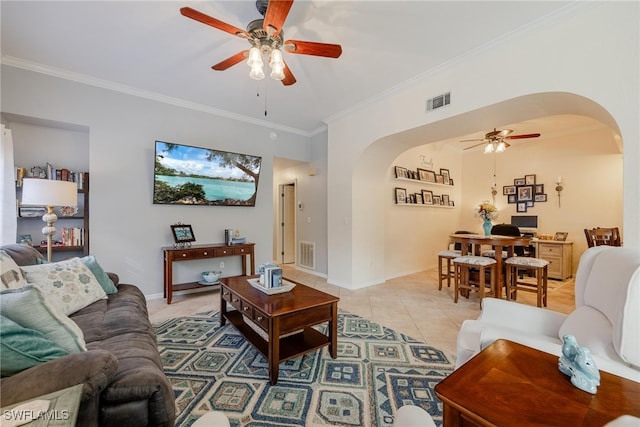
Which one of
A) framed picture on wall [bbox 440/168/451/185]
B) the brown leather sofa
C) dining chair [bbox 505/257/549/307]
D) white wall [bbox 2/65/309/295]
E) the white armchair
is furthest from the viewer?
framed picture on wall [bbox 440/168/451/185]

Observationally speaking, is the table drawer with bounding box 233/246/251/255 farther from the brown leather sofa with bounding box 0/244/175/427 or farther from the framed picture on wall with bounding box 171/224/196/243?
the brown leather sofa with bounding box 0/244/175/427

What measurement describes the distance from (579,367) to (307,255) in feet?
15.3

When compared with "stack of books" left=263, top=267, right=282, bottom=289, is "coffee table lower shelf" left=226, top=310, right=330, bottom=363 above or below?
below

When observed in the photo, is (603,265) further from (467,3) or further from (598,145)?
(598,145)

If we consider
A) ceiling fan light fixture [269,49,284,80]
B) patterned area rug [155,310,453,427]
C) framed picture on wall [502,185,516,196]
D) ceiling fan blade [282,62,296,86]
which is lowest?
patterned area rug [155,310,453,427]

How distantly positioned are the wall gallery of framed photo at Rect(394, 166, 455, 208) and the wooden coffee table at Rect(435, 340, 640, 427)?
4123 mm

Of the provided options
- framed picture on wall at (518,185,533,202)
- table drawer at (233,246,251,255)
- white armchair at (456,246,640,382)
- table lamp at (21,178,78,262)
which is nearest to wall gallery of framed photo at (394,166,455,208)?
framed picture on wall at (518,185,533,202)

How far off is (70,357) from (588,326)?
224 cm

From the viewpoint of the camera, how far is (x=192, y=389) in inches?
68.1

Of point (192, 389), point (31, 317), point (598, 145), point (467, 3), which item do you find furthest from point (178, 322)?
point (598, 145)

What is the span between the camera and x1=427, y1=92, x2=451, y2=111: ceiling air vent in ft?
9.29

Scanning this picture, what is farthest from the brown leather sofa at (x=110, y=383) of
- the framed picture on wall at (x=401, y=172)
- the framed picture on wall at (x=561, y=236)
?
the framed picture on wall at (x=561, y=236)

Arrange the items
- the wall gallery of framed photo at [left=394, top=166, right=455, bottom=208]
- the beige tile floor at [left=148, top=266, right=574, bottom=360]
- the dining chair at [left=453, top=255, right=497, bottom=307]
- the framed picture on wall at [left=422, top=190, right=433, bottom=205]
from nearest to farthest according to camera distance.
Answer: the beige tile floor at [left=148, top=266, right=574, bottom=360]
the dining chair at [left=453, top=255, right=497, bottom=307]
the wall gallery of framed photo at [left=394, top=166, right=455, bottom=208]
the framed picture on wall at [left=422, top=190, right=433, bottom=205]

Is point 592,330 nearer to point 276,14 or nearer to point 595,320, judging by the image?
point 595,320
